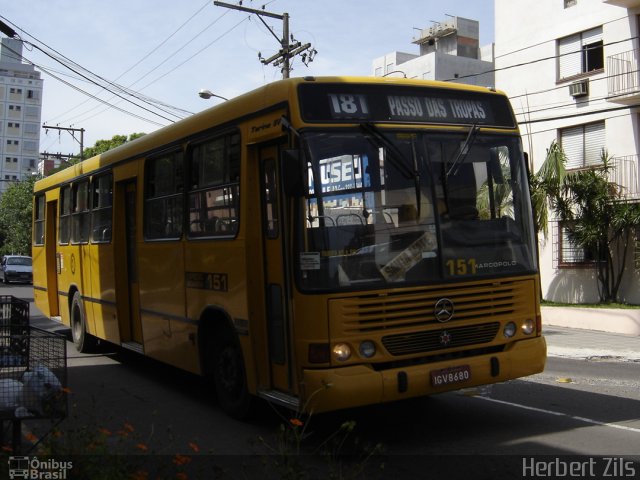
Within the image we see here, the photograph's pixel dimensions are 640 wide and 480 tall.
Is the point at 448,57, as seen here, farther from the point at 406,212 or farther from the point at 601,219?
the point at 406,212

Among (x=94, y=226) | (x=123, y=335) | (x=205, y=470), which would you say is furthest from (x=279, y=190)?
(x=94, y=226)

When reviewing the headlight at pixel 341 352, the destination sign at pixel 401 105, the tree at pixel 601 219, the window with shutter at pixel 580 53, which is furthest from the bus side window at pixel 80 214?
the window with shutter at pixel 580 53

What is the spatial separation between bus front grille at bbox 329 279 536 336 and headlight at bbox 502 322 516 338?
65mm

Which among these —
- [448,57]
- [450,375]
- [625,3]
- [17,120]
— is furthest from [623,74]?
[17,120]

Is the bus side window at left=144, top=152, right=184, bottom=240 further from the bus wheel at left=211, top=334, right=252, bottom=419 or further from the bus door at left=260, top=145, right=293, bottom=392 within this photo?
the bus door at left=260, top=145, right=293, bottom=392

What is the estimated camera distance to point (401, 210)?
20.3ft

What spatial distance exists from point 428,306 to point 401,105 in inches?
72.5

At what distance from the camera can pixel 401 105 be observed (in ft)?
21.4

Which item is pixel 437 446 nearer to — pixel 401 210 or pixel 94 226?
pixel 401 210

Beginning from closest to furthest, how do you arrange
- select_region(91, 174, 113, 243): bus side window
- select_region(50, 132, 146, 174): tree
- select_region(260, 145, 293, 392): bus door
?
select_region(260, 145, 293, 392): bus door < select_region(91, 174, 113, 243): bus side window < select_region(50, 132, 146, 174): tree

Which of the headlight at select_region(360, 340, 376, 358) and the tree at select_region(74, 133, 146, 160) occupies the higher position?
the tree at select_region(74, 133, 146, 160)

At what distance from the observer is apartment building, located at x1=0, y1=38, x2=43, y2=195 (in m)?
108

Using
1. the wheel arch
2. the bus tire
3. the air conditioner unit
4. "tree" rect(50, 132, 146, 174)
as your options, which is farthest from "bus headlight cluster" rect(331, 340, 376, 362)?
"tree" rect(50, 132, 146, 174)

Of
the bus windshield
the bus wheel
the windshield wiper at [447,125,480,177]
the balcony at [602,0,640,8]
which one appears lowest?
the bus wheel
